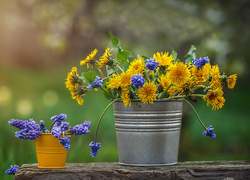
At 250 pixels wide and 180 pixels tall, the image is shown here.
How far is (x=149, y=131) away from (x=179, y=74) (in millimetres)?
327

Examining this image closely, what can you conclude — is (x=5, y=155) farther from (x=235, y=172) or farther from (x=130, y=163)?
(x=235, y=172)

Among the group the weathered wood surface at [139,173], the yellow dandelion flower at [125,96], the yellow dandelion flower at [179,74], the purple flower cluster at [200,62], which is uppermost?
the purple flower cluster at [200,62]

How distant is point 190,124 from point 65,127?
95.2 inches

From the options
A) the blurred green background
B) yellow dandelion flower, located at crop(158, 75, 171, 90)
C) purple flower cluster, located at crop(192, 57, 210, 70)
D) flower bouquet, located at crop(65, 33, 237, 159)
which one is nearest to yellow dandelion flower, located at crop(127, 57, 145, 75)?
flower bouquet, located at crop(65, 33, 237, 159)

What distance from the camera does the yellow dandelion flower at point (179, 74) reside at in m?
1.64

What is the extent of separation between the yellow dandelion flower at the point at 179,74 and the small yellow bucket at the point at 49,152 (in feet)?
2.08

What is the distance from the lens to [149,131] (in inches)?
68.8

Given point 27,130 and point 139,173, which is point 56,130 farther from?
point 139,173

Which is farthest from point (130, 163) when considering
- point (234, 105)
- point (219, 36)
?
point (234, 105)

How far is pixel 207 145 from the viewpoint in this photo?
3.85 metres

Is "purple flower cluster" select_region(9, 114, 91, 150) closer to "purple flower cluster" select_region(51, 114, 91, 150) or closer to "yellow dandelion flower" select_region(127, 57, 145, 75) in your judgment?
"purple flower cluster" select_region(51, 114, 91, 150)

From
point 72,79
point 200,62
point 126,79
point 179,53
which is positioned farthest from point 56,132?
point 179,53

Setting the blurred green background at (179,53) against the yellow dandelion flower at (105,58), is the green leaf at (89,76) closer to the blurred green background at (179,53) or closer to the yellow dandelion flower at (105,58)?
the yellow dandelion flower at (105,58)

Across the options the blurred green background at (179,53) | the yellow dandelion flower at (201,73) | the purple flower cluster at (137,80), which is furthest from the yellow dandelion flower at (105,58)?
the blurred green background at (179,53)
